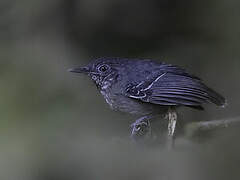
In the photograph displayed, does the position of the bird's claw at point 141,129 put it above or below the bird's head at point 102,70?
below

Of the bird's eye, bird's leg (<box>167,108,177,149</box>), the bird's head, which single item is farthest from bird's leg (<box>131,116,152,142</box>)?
the bird's eye

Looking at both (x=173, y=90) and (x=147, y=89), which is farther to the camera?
(x=147, y=89)

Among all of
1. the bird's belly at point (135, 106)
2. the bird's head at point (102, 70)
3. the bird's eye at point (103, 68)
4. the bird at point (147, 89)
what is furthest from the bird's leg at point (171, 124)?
the bird's eye at point (103, 68)

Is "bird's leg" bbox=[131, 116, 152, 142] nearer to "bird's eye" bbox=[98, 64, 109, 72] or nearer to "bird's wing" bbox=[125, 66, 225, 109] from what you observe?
"bird's wing" bbox=[125, 66, 225, 109]

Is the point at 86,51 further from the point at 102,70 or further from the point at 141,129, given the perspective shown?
the point at 141,129

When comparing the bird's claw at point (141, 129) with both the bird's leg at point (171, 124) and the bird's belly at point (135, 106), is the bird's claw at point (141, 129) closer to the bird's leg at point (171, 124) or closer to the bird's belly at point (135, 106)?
the bird's belly at point (135, 106)

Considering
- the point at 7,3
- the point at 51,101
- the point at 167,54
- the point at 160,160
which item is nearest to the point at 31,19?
the point at 7,3

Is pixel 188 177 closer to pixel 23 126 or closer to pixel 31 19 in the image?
pixel 23 126

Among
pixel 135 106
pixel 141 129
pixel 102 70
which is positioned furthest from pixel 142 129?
pixel 102 70
